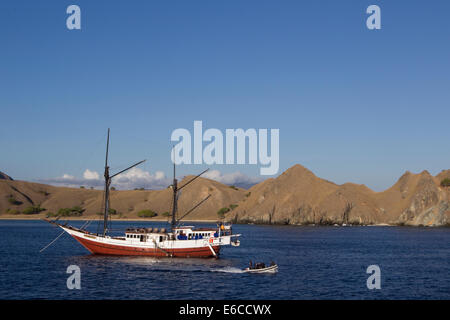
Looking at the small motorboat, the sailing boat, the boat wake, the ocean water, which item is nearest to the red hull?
the sailing boat

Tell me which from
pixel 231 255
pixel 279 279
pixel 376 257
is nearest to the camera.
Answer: pixel 279 279

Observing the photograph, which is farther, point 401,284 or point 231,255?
point 231,255

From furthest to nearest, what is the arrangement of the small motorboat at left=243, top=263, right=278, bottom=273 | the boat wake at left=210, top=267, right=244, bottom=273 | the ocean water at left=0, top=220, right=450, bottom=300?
the boat wake at left=210, top=267, right=244, bottom=273
the small motorboat at left=243, top=263, right=278, bottom=273
the ocean water at left=0, top=220, right=450, bottom=300

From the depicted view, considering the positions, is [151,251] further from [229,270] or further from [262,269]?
[262,269]

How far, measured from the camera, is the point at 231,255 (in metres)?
93.6

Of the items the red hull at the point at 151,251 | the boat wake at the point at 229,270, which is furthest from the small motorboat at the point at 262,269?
the red hull at the point at 151,251

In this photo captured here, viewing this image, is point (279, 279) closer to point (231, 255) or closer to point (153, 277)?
point (153, 277)

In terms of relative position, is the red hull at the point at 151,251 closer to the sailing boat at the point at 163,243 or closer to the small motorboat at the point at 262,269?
the sailing boat at the point at 163,243

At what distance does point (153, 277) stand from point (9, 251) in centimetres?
4642

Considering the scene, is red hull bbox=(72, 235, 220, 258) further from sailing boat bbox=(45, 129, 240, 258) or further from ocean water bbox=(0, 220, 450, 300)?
ocean water bbox=(0, 220, 450, 300)

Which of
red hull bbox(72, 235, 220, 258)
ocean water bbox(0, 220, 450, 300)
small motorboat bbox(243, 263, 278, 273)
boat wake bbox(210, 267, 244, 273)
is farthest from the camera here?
red hull bbox(72, 235, 220, 258)

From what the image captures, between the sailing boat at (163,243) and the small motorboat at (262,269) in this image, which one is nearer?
the small motorboat at (262,269)

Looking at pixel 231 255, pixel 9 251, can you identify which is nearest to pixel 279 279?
pixel 231 255
